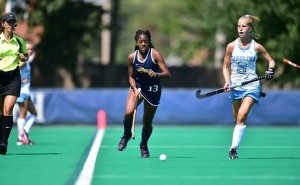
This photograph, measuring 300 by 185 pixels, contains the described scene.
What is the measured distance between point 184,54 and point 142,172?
4428cm

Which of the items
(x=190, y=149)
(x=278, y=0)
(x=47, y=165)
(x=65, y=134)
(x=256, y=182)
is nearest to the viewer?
(x=256, y=182)

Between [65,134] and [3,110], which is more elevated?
Answer: [3,110]

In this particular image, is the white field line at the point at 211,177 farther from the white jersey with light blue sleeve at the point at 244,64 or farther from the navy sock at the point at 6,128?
the navy sock at the point at 6,128

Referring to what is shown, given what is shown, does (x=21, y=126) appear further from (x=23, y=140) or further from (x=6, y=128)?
(x=6, y=128)

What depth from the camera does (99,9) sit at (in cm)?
4359

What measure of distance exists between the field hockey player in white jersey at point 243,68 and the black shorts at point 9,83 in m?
3.50

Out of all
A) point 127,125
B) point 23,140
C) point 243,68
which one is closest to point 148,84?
point 127,125

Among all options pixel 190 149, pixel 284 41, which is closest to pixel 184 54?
pixel 284 41

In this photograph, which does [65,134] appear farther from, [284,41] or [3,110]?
[284,41]

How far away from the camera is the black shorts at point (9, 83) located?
51.1ft

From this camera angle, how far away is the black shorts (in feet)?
51.1

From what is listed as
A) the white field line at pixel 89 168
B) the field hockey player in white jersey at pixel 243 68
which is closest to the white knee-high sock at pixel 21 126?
the white field line at pixel 89 168

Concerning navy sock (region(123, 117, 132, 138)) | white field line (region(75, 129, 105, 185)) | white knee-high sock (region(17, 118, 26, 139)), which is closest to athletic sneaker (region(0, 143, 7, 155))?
white field line (region(75, 129, 105, 185))

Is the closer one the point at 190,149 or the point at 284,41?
the point at 190,149
